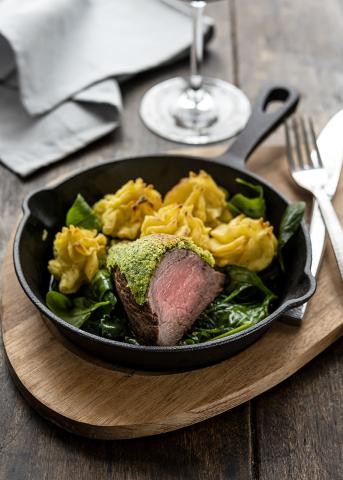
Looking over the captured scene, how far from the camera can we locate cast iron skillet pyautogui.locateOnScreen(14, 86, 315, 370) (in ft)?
5.44

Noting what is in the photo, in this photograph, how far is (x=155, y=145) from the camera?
2.79 m

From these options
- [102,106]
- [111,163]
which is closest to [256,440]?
[111,163]

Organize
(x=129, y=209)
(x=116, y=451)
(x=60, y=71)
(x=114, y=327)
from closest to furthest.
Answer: (x=116, y=451) < (x=114, y=327) < (x=129, y=209) < (x=60, y=71)

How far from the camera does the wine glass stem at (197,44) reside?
8.89 ft

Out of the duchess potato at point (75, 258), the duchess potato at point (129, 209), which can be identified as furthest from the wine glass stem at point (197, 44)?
the duchess potato at point (75, 258)

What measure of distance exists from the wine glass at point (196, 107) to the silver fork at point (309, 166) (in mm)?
342

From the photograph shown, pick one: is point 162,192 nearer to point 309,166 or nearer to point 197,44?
point 309,166

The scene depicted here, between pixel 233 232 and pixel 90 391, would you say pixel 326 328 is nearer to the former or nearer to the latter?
pixel 233 232

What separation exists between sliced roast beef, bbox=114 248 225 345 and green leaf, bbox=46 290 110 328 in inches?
5.0

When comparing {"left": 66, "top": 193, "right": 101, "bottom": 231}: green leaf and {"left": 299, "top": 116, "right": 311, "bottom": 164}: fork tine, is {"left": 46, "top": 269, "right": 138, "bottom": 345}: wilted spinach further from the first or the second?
{"left": 299, "top": 116, "right": 311, "bottom": 164}: fork tine

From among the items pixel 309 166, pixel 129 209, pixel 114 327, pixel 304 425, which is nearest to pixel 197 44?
pixel 309 166

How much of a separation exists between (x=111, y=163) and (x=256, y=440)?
38.4 inches

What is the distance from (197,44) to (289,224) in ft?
3.72

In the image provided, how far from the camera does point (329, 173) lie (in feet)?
7.84
